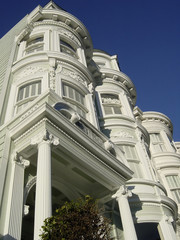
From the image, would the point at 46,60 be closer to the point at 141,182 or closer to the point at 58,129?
the point at 58,129

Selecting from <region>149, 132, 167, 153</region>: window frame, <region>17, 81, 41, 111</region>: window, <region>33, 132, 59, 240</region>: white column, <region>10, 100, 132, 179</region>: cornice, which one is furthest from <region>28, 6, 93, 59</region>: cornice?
<region>33, 132, 59, 240</region>: white column

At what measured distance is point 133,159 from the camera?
14398 millimetres

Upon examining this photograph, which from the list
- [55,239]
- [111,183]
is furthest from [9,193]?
[111,183]

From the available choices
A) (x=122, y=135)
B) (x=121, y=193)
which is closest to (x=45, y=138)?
(x=121, y=193)

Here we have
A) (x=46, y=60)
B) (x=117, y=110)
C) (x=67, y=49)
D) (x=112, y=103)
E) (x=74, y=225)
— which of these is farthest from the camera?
(x=112, y=103)

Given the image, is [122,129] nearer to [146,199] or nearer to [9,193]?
[146,199]

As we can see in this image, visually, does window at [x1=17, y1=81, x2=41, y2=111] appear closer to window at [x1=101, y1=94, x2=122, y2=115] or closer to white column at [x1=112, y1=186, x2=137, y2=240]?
white column at [x1=112, y1=186, x2=137, y2=240]

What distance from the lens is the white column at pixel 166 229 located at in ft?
37.6

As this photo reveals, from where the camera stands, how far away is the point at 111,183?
994 centimetres

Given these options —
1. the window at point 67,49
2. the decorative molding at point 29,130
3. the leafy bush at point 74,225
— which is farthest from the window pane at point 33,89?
the leafy bush at point 74,225

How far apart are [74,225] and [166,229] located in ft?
26.0

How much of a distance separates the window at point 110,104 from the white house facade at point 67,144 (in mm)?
76

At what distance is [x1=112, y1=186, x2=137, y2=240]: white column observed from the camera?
28.4 feet

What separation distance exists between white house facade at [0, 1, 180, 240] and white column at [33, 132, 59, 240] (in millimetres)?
24
